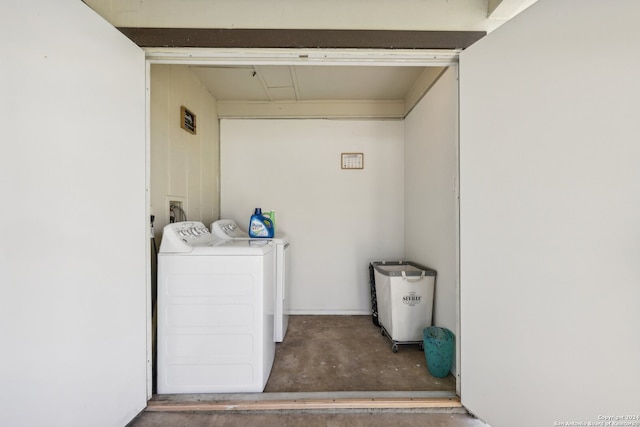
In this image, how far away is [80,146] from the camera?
1.08 meters

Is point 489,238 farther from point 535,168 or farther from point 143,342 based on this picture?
point 143,342

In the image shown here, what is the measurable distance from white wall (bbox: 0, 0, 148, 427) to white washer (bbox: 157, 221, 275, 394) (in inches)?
6.5

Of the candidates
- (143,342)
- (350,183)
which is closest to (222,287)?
(143,342)

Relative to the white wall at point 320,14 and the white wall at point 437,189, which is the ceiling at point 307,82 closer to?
the white wall at point 437,189

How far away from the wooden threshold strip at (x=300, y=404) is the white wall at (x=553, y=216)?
0.73 feet

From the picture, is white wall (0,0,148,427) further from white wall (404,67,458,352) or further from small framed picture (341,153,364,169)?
small framed picture (341,153,364,169)

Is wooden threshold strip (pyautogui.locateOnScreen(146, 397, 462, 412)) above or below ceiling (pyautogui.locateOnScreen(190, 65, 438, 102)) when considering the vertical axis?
below

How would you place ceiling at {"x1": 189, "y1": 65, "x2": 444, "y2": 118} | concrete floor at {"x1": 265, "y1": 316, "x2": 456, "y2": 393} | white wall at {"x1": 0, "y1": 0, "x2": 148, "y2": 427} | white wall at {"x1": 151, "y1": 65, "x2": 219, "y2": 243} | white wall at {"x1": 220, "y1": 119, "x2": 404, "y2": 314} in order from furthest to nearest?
white wall at {"x1": 220, "y1": 119, "x2": 404, "y2": 314}, ceiling at {"x1": 189, "y1": 65, "x2": 444, "y2": 118}, white wall at {"x1": 151, "y1": 65, "x2": 219, "y2": 243}, concrete floor at {"x1": 265, "y1": 316, "x2": 456, "y2": 393}, white wall at {"x1": 0, "y1": 0, "x2": 148, "y2": 427}

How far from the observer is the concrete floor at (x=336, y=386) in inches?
55.6

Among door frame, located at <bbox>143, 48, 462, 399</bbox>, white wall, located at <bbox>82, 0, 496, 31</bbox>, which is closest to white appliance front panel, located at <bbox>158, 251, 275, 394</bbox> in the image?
door frame, located at <bbox>143, 48, 462, 399</bbox>

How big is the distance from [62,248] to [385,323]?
2319mm

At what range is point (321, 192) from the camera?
3.01 meters

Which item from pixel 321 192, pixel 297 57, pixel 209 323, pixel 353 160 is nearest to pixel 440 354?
pixel 209 323

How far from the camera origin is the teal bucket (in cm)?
178
